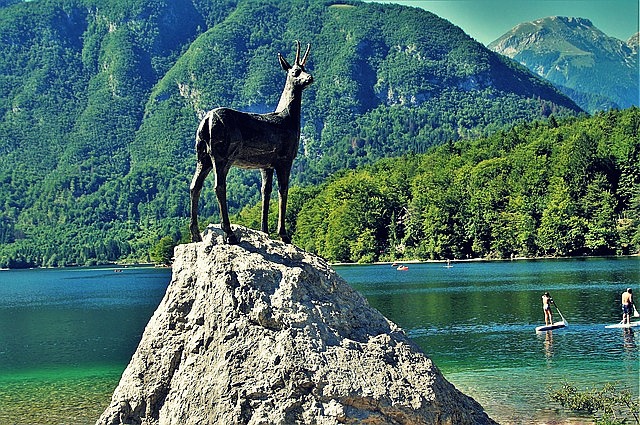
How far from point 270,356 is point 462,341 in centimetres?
2715

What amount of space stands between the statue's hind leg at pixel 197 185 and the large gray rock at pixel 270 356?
1.68 ft

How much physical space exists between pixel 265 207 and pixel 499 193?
380 feet

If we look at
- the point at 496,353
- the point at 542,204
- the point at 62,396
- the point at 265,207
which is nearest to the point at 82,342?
the point at 62,396

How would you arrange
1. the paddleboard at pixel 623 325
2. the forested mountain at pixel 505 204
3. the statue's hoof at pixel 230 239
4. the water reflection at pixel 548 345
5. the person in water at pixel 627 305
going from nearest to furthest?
the statue's hoof at pixel 230 239 < the water reflection at pixel 548 345 < the person in water at pixel 627 305 < the paddleboard at pixel 623 325 < the forested mountain at pixel 505 204

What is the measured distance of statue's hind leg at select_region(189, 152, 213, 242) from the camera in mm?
12648

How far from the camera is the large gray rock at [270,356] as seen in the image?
10.5m

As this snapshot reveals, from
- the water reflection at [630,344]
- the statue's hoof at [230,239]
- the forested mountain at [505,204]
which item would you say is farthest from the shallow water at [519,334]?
the forested mountain at [505,204]

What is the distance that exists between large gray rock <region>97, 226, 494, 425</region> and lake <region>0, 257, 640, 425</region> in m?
9.10

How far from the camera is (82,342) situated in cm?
4584

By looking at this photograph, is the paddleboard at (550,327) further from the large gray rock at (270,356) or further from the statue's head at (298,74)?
the statue's head at (298,74)

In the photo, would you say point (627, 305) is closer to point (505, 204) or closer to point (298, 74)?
point (298, 74)

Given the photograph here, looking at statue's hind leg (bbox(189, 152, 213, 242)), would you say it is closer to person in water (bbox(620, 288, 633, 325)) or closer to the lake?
the lake

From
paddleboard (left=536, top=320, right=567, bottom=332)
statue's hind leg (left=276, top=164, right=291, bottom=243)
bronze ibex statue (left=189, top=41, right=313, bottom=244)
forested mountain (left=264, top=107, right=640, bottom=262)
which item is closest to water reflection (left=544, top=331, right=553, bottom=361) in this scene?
paddleboard (left=536, top=320, right=567, bottom=332)

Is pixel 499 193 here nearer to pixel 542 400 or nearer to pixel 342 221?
pixel 342 221
